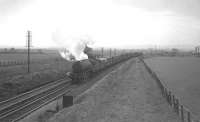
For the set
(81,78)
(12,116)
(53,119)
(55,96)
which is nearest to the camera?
(53,119)

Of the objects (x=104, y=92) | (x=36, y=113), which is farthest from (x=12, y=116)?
(x=104, y=92)

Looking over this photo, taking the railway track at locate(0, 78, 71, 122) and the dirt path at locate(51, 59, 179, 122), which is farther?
the railway track at locate(0, 78, 71, 122)

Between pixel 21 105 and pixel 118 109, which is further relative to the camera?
pixel 21 105

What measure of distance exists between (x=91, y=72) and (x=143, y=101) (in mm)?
12691

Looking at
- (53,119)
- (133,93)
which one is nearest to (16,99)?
(53,119)

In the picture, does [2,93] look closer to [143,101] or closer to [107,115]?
[107,115]

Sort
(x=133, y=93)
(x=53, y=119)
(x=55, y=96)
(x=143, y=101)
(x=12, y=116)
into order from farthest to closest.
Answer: (x=133, y=93) → (x=55, y=96) → (x=143, y=101) → (x=12, y=116) → (x=53, y=119)

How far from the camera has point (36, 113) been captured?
510 inches

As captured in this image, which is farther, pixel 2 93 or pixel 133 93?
pixel 133 93

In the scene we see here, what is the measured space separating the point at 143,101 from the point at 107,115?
207 inches

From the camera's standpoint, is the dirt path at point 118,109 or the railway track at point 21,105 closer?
the dirt path at point 118,109

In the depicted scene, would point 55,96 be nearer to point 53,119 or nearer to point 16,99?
point 16,99

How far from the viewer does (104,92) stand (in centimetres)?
1920

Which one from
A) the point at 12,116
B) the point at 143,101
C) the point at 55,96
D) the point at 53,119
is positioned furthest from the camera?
the point at 55,96
